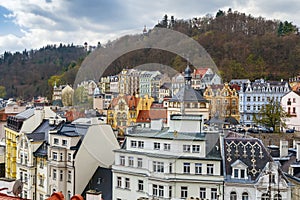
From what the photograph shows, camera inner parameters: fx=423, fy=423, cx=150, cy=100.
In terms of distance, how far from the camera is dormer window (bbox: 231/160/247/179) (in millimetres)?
18219

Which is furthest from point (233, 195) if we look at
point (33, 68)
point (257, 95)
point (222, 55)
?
point (33, 68)

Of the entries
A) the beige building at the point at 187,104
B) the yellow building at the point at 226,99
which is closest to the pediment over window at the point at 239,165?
the beige building at the point at 187,104

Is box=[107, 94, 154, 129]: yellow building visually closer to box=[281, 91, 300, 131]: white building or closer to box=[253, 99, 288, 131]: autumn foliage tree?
box=[253, 99, 288, 131]: autumn foliage tree

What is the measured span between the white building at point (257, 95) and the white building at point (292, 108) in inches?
237

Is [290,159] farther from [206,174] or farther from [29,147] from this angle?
[29,147]

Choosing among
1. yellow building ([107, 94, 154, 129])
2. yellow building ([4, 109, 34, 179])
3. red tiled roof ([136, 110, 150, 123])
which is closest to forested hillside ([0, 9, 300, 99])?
red tiled roof ([136, 110, 150, 123])

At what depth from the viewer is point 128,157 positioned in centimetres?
2048

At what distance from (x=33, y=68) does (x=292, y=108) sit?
63933 mm

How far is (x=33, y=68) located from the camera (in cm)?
9325

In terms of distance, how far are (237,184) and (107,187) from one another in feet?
22.6

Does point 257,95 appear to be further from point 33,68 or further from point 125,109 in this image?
point 33,68

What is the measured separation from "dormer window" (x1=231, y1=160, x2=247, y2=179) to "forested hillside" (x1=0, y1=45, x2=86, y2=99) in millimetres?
60816

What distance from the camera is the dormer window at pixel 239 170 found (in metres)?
18.2

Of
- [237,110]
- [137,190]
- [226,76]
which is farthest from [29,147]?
[226,76]
